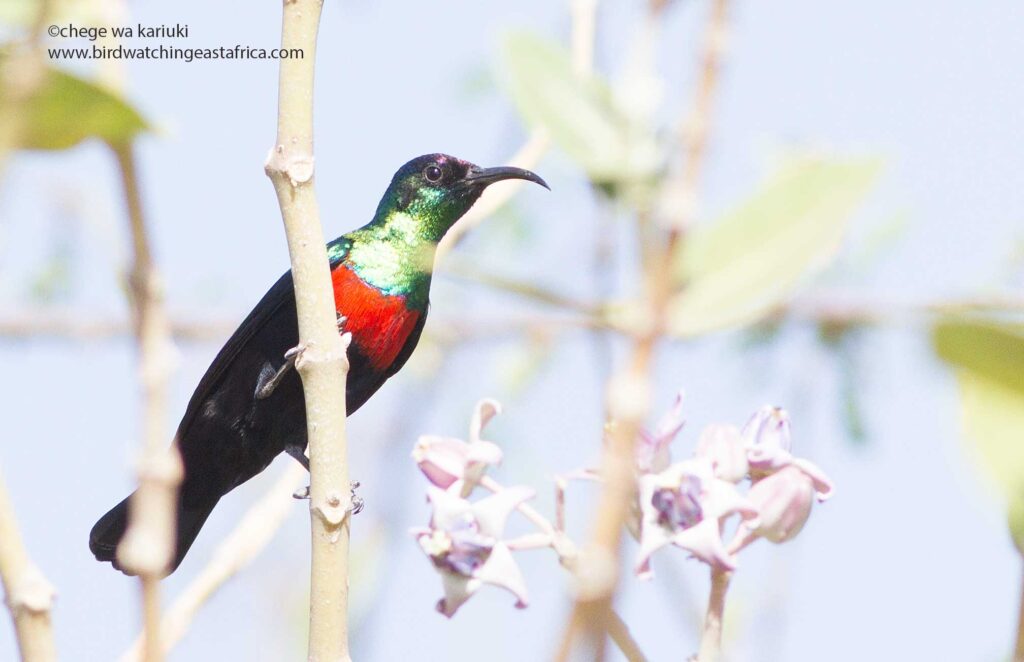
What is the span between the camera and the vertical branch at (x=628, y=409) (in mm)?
772

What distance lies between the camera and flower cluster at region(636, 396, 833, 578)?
150 centimetres

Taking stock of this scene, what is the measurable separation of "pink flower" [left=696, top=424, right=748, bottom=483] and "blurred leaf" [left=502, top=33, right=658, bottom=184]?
1.11 ft

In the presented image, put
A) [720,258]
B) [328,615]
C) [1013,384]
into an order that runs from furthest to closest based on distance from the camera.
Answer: [328,615]
[720,258]
[1013,384]

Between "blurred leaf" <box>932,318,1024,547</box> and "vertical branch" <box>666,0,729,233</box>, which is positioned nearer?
"vertical branch" <box>666,0,729,233</box>

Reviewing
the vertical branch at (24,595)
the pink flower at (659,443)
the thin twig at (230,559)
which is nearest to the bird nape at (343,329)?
the thin twig at (230,559)

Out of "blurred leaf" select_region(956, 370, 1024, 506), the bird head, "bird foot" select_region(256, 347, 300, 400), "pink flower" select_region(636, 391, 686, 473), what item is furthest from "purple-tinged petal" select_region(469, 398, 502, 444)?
the bird head

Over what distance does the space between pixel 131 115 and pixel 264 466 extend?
8.82ft

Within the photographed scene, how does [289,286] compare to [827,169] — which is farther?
[289,286]

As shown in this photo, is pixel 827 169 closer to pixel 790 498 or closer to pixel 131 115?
pixel 790 498

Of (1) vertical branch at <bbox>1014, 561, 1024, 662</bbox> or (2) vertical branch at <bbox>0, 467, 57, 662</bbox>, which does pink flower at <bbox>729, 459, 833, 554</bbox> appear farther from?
(2) vertical branch at <bbox>0, 467, 57, 662</bbox>

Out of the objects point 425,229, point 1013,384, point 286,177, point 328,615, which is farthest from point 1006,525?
point 425,229

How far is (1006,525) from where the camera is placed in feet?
3.95

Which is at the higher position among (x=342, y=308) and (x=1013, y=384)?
(x=1013, y=384)

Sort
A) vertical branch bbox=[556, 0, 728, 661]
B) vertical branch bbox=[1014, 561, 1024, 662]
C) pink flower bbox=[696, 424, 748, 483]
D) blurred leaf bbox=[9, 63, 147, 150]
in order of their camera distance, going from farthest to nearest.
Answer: pink flower bbox=[696, 424, 748, 483], blurred leaf bbox=[9, 63, 147, 150], vertical branch bbox=[1014, 561, 1024, 662], vertical branch bbox=[556, 0, 728, 661]
